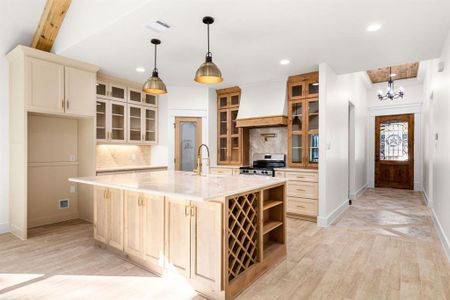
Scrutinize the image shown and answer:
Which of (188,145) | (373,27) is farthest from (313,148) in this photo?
(188,145)

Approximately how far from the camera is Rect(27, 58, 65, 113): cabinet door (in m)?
3.45

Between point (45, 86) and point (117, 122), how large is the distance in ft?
4.63

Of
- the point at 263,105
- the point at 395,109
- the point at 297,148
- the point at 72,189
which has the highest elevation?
the point at 395,109

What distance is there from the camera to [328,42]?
3229 mm

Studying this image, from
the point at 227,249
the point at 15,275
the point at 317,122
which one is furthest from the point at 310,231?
the point at 15,275

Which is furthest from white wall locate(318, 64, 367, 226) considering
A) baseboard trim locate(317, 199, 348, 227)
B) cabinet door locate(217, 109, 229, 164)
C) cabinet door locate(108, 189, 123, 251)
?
cabinet door locate(108, 189, 123, 251)

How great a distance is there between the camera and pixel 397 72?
6707 mm

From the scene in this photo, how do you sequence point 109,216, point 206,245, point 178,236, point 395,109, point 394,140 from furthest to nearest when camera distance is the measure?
point 394,140
point 395,109
point 109,216
point 178,236
point 206,245

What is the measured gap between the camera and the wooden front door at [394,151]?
7.47 metres

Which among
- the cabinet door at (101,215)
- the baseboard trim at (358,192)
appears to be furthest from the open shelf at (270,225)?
the baseboard trim at (358,192)

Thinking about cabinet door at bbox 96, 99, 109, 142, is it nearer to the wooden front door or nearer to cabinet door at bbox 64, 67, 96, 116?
cabinet door at bbox 64, 67, 96, 116

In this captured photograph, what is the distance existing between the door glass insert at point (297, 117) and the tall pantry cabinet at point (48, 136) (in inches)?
137

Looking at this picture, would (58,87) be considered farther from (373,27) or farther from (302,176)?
(373,27)

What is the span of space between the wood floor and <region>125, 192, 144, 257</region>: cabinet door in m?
0.18
